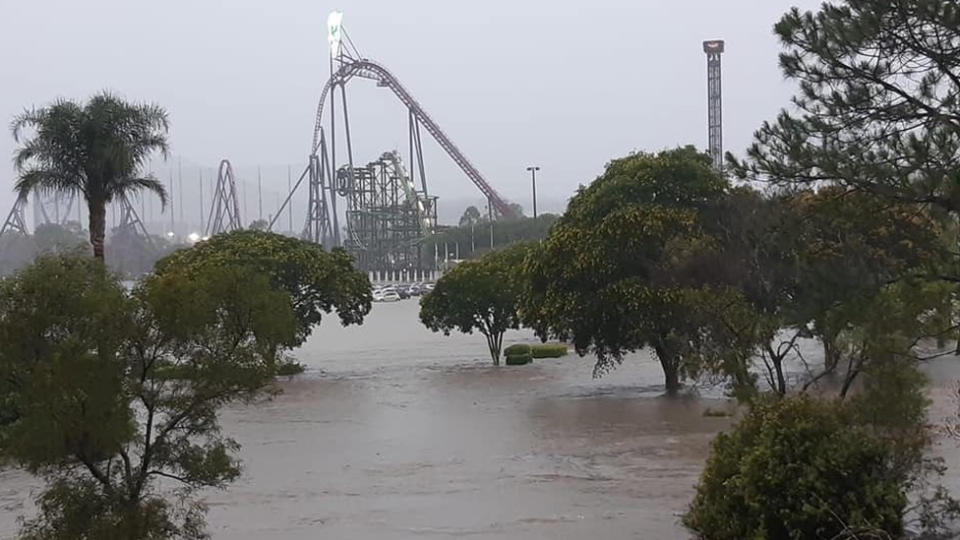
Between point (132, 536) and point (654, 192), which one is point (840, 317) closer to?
point (132, 536)

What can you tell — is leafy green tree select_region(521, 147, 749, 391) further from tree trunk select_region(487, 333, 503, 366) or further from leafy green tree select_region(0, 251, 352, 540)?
leafy green tree select_region(0, 251, 352, 540)

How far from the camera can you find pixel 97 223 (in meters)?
19.8

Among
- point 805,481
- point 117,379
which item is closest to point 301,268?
point 117,379

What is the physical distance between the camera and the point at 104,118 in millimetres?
18891

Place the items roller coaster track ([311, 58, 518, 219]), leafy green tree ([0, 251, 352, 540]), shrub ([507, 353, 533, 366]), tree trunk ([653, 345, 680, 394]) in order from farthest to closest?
1. roller coaster track ([311, 58, 518, 219])
2. shrub ([507, 353, 533, 366])
3. tree trunk ([653, 345, 680, 394])
4. leafy green tree ([0, 251, 352, 540])

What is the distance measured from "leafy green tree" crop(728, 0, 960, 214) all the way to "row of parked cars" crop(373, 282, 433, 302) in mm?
73773

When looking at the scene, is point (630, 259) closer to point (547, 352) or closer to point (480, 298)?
point (480, 298)

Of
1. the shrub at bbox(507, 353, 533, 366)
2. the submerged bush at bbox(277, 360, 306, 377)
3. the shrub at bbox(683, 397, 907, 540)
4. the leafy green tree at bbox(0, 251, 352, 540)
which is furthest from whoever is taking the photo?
the shrub at bbox(507, 353, 533, 366)

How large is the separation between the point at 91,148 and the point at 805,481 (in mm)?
14520

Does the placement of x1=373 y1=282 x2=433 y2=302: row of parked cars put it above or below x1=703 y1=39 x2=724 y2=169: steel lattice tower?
below

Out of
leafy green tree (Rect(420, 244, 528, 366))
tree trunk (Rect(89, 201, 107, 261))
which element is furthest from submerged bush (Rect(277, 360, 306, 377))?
leafy green tree (Rect(420, 244, 528, 366))

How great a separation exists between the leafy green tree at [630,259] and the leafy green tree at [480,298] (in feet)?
30.3

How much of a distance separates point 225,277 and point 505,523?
4.49m

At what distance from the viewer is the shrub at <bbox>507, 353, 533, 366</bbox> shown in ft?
116
